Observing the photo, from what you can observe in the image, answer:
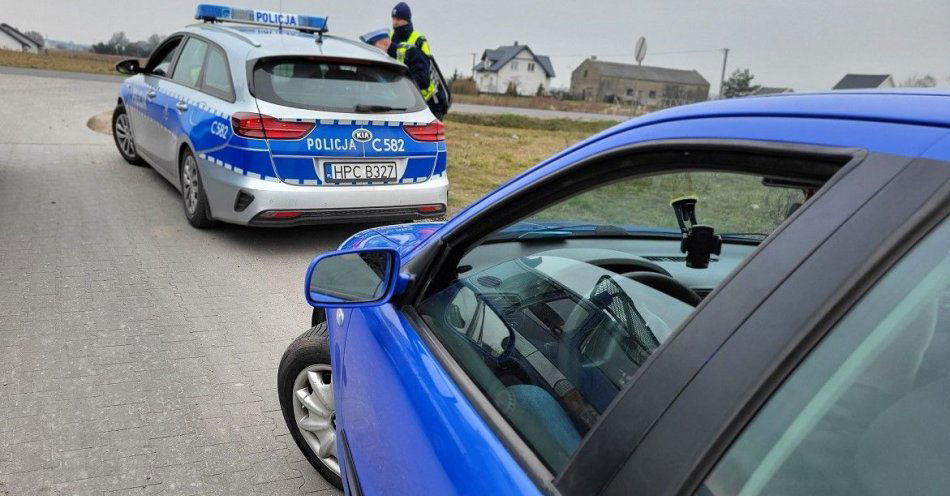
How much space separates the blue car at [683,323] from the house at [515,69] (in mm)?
95220

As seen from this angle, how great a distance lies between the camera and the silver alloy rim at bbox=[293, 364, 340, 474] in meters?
2.31

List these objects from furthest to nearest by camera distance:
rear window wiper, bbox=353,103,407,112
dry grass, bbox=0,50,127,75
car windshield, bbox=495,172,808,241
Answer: dry grass, bbox=0,50,127,75 < rear window wiper, bbox=353,103,407,112 < car windshield, bbox=495,172,808,241

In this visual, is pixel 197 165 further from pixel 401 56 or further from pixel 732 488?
pixel 732 488

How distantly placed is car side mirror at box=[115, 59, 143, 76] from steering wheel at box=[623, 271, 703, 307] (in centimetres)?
725

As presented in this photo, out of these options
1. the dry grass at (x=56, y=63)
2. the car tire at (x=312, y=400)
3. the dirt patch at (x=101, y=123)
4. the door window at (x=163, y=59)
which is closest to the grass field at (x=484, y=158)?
the door window at (x=163, y=59)

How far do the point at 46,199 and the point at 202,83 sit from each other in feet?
6.95

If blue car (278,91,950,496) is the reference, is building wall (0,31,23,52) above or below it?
above

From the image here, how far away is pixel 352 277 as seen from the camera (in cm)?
179

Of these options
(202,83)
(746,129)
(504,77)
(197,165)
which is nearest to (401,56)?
(202,83)

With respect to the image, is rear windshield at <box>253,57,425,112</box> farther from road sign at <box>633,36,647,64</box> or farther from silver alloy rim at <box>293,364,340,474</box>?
road sign at <box>633,36,647,64</box>

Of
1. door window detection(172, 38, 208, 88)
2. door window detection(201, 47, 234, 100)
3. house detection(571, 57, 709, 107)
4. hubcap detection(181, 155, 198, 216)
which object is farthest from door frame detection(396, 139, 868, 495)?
house detection(571, 57, 709, 107)

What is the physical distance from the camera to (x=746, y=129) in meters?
1.00

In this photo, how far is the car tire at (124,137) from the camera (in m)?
7.95

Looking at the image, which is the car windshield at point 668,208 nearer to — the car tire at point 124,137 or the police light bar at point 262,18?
the police light bar at point 262,18
